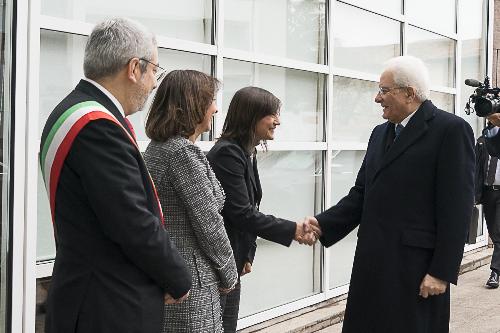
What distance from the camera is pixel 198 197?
2.82 metres

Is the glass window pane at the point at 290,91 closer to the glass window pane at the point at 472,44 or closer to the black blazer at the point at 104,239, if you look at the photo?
the black blazer at the point at 104,239

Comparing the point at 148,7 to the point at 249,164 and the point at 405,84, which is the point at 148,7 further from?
the point at 405,84

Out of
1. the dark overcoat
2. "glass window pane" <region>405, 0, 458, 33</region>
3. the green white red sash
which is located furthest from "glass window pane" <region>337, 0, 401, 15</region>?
the green white red sash

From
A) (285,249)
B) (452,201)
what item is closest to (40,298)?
(452,201)

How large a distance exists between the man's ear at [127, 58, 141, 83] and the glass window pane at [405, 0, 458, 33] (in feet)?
19.7

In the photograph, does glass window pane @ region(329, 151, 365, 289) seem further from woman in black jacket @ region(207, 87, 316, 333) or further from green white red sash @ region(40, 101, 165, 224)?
green white red sash @ region(40, 101, 165, 224)

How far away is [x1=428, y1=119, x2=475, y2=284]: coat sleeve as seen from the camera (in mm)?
3336

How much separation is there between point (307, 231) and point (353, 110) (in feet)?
10.9

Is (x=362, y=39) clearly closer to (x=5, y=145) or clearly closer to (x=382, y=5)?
(x=382, y=5)

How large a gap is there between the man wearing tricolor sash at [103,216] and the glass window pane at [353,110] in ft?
14.9

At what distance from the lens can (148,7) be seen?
4.65 m

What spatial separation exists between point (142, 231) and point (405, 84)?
5.99 feet

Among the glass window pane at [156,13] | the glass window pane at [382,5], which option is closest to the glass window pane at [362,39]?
the glass window pane at [382,5]

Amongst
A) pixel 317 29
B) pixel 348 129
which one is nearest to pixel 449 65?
pixel 348 129
